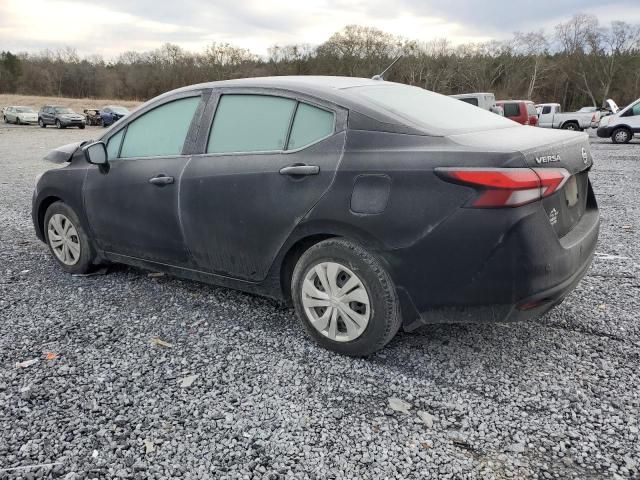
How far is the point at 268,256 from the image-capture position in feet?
10.6

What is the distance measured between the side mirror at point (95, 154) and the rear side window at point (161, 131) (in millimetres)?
149

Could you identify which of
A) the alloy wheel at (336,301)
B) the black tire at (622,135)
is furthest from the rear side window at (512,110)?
the alloy wheel at (336,301)

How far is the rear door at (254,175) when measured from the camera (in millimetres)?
3010

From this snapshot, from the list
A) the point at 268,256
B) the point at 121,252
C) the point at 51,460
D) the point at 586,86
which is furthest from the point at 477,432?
the point at 586,86

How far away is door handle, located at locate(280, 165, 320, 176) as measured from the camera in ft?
9.68

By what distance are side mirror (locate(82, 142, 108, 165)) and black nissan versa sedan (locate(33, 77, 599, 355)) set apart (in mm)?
17

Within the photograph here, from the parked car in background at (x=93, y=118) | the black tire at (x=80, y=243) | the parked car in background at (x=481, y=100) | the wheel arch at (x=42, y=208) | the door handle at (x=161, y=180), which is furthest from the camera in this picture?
the parked car in background at (x=93, y=118)

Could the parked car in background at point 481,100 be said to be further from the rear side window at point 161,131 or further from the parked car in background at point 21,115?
the parked car in background at point 21,115

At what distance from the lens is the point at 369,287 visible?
9.34 ft

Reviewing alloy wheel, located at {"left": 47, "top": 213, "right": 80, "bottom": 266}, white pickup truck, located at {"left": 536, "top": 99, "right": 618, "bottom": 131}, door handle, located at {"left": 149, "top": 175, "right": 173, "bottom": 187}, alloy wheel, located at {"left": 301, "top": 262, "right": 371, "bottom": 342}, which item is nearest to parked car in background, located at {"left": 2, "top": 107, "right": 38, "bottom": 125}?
white pickup truck, located at {"left": 536, "top": 99, "right": 618, "bottom": 131}

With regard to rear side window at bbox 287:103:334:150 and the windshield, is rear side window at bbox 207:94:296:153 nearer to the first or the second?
rear side window at bbox 287:103:334:150

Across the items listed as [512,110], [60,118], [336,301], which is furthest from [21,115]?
[336,301]

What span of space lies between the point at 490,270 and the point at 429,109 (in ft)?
3.86

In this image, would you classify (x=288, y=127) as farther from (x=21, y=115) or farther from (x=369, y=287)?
(x=21, y=115)
